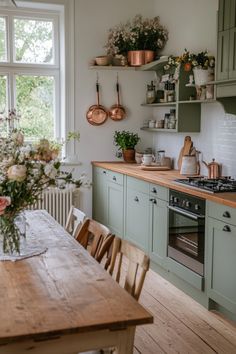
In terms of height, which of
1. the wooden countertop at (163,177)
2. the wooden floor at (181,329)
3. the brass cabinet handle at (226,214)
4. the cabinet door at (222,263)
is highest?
the wooden countertop at (163,177)

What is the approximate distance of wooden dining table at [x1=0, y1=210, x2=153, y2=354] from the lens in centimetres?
151

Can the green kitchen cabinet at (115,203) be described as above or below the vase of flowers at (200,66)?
below

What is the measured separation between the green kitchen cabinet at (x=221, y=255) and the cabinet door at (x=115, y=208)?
1.79 m

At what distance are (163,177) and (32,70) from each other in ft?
7.69

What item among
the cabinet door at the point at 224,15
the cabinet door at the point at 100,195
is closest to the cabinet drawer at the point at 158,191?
the cabinet door at the point at 100,195

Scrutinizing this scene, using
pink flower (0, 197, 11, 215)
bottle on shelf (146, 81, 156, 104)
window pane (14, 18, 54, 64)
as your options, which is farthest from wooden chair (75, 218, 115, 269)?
window pane (14, 18, 54, 64)

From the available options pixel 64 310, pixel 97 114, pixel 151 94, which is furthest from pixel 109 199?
pixel 64 310

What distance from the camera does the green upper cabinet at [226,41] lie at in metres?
3.51

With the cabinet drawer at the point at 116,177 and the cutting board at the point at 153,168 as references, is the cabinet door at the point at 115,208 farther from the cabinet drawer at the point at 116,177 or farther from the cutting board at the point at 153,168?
the cutting board at the point at 153,168

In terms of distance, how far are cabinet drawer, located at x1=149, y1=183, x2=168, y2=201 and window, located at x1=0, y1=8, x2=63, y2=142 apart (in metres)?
1.96

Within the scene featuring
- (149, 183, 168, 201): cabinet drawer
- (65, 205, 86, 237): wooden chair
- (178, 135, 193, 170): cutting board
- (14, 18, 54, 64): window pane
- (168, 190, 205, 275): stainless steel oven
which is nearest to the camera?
(65, 205, 86, 237): wooden chair

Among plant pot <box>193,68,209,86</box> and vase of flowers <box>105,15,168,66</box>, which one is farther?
vase of flowers <box>105,15,168,66</box>

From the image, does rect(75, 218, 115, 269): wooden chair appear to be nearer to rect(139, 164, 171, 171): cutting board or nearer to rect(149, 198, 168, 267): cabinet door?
rect(149, 198, 168, 267): cabinet door

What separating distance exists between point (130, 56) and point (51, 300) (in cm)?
436
